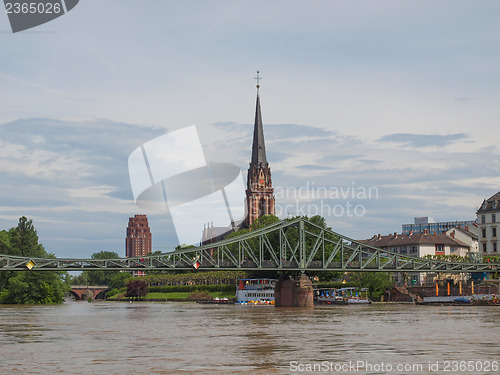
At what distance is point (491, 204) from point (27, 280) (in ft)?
275

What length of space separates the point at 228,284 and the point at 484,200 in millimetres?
63650

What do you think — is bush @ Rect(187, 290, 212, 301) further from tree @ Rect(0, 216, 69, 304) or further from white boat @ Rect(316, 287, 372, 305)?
tree @ Rect(0, 216, 69, 304)

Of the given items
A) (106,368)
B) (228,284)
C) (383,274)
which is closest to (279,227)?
(383,274)

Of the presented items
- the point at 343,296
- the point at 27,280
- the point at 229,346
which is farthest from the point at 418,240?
the point at 229,346

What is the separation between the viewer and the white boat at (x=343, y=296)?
12225 centimetres

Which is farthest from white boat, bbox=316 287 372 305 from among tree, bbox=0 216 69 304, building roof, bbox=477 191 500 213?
tree, bbox=0 216 69 304

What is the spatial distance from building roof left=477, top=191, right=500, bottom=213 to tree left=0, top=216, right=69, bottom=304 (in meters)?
77.9

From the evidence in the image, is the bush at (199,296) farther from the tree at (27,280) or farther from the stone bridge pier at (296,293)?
the stone bridge pier at (296,293)

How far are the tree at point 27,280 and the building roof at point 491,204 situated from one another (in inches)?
3065

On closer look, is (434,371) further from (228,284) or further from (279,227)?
(228,284)

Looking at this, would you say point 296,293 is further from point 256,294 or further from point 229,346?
point 229,346

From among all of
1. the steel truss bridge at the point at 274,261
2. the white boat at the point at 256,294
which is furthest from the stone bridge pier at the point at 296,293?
the white boat at the point at 256,294

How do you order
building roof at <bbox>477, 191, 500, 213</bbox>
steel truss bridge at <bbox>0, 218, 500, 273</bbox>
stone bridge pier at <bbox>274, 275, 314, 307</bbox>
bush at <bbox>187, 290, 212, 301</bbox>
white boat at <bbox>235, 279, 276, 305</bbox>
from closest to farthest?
1. steel truss bridge at <bbox>0, 218, 500, 273</bbox>
2. stone bridge pier at <bbox>274, 275, 314, 307</bbox>
3. building roof at <bbox>477, 191, 500, 213</bbox>
4. white boat at <bbox>235, 279, 276, 305</bbox>
5. bush at <bbox>187, 290, 212, 301</bbox>

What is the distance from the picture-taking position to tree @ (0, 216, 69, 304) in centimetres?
12094
